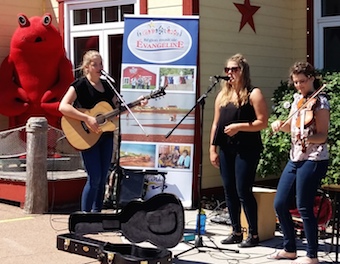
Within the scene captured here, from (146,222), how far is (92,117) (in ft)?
4.19

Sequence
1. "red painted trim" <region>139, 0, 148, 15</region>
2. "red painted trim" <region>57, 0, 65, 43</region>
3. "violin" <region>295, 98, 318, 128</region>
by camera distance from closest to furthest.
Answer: "violin" <region>295, 98, 318, 128</region> < "red painted trim" <region>139, 0, 148, 15</region> < "red painted trim" <region>57, 0, 65, 43</region>

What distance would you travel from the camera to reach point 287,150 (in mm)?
Result: 6398

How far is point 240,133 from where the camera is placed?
205 inches

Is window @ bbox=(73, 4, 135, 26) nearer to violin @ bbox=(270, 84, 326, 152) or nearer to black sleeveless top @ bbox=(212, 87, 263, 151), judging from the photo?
black sleeveless top @ bbox=(212, 87, 263, 151)

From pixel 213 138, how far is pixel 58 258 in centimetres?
169

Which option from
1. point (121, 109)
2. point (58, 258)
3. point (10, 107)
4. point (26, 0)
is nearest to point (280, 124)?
point (121, 109)

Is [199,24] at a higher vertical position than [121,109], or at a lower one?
higher

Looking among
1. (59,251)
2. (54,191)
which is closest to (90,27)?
(54,191)

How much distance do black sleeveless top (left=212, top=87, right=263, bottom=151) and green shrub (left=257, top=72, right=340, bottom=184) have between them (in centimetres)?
78

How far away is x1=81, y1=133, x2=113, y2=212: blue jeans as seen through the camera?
18.1 ft

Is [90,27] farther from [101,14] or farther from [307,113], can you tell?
[307,113]

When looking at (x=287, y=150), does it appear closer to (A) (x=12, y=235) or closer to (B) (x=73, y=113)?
(B) (x=73, y=113)

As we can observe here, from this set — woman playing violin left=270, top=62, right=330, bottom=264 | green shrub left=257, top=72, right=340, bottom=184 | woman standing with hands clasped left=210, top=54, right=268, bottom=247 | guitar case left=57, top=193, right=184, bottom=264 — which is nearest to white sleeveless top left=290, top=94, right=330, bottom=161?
woman playing violin left=270, top=62, right=330, bottom=264

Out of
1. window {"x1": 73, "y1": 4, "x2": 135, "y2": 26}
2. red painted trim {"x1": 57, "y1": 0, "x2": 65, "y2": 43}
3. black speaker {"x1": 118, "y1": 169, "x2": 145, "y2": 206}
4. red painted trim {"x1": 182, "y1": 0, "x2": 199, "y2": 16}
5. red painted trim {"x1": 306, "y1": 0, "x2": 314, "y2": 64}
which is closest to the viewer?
black speaker {"x1": 118, "y1": 169, "x2": 145, "y2": 206}
